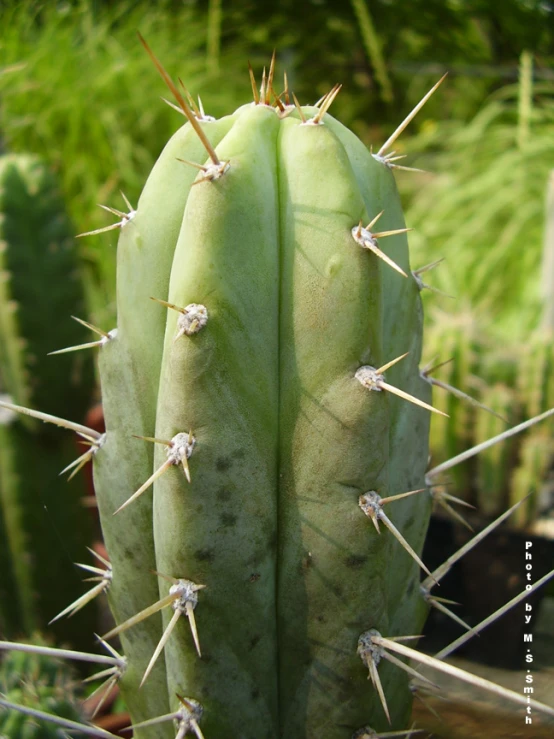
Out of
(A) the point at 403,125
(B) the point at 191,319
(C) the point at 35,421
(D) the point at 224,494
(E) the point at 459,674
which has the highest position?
(A) the point at 403,125

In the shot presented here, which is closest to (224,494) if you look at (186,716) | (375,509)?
(375,509)

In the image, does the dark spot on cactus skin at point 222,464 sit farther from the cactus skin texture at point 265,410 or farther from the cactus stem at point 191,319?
the cactus stem at point 191,319

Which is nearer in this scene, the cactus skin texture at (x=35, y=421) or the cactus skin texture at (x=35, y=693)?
the cactus skin texture at (x=35, y=693)

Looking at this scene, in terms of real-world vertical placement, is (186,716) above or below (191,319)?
below

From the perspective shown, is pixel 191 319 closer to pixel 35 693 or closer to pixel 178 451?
pixel 178 451

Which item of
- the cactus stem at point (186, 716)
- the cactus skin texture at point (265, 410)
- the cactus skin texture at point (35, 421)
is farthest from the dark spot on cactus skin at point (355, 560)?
the cactus skin texture at point (35, 421)

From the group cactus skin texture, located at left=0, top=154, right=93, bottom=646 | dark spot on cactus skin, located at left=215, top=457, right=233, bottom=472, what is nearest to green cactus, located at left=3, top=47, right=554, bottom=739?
dark spot on cactus skin, located at left=215, top=457, right=233, bottom=472

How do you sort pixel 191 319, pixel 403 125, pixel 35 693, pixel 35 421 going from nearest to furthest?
pixel 191 319
pixel 403 125
pixel 35 693
pixel 35 421

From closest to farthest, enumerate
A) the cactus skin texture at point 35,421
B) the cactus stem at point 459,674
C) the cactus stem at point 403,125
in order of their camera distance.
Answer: the cactus stem at point 459,674, the cactus stem at point 403,125, the cactus skin texture at point 35,421
